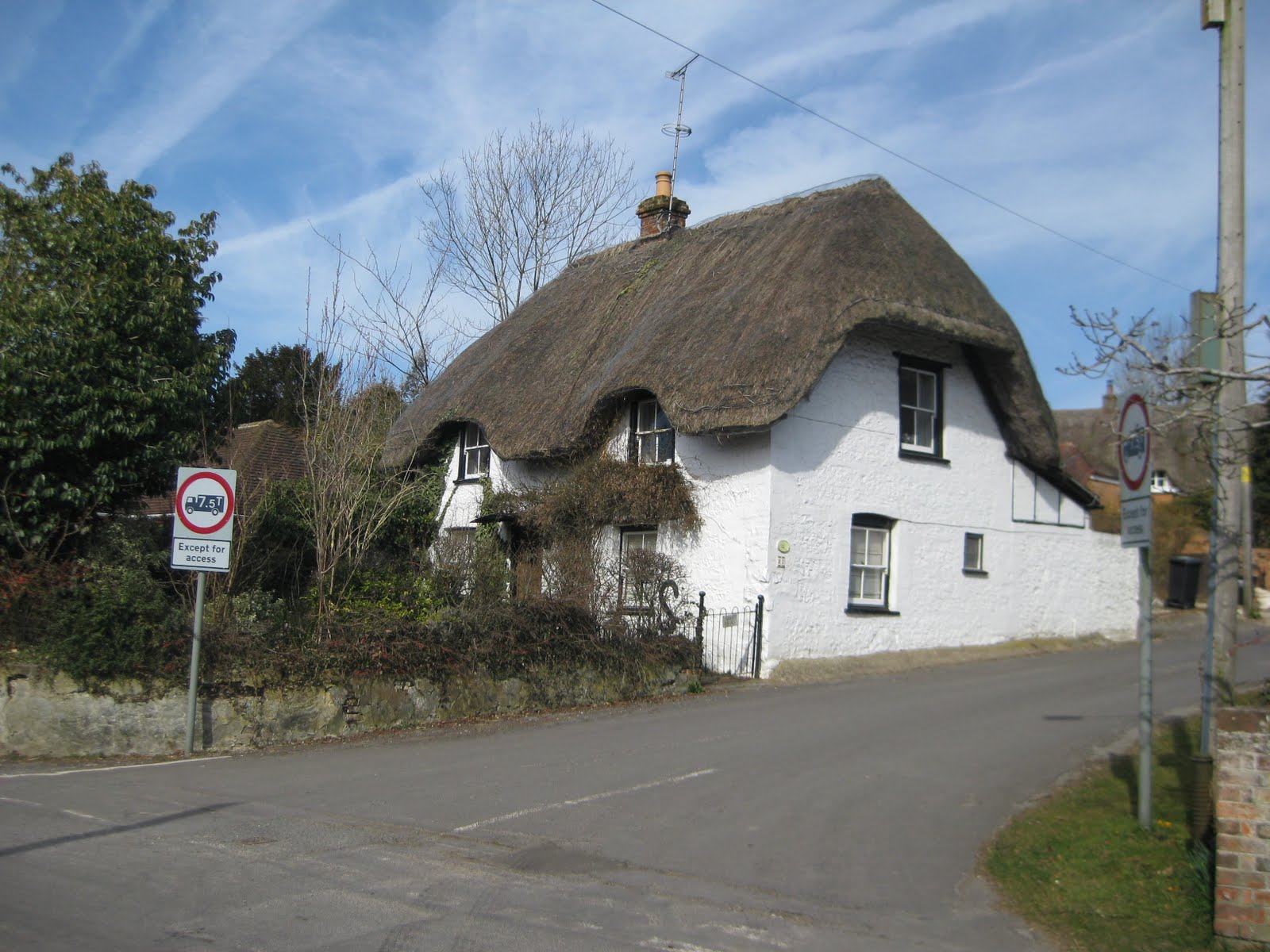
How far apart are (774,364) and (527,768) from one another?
792 cm

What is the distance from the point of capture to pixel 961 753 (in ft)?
35.6

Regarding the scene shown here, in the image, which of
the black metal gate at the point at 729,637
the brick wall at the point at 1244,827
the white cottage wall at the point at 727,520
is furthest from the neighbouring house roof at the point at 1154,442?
the black metal gate at the point at 729,637

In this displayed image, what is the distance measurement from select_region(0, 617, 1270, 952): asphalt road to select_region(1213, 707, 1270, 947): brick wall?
1.03m

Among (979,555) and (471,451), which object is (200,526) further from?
(979,555)

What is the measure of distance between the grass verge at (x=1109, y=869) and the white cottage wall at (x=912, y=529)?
816cm

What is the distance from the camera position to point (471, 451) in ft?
77.9

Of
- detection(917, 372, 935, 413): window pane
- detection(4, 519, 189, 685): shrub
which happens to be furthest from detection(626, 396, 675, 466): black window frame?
detection(4, 519, 189, 685): shrub

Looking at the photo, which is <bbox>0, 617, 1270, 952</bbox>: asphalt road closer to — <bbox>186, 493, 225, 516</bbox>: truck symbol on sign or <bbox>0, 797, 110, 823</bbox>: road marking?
<bbox>0, 797, 110, 823</bbox>: road marking

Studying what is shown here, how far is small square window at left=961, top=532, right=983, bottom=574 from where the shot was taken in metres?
19.6

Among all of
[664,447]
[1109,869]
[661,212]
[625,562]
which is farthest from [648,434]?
[1109,869]

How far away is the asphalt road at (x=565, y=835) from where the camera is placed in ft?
19.4

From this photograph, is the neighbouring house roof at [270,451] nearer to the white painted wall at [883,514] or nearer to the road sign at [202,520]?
the white painted wall at [883,514]

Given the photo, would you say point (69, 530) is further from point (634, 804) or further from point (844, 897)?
point (844, 897)

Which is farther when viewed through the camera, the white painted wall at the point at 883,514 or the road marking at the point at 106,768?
the white painted wall at the point at 883,514
